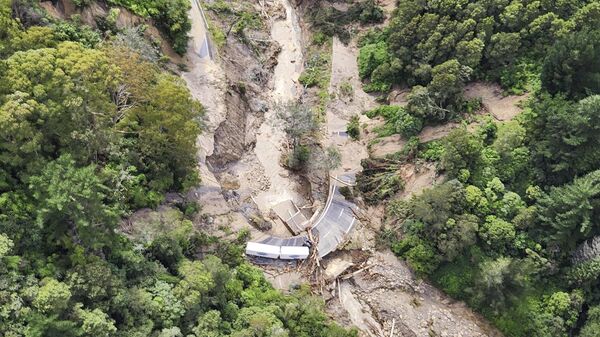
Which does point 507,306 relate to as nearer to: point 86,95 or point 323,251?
point 323,251

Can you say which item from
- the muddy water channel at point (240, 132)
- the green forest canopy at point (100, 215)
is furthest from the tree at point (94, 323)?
the muddy water channel at point (240, 132)

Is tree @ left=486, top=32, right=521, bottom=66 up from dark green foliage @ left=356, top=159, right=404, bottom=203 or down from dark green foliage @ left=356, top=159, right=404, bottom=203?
up

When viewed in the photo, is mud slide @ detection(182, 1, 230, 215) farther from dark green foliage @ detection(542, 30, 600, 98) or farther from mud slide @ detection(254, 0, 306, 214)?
dark green foliage @ detection(542, 30, 600, 98)

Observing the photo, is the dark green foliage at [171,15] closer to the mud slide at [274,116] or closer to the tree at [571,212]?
the mud slide at [274,116]

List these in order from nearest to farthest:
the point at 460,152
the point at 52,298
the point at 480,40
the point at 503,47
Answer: the point at 52,298, the point at 460,152, the point at 503,47, the point at 480,40

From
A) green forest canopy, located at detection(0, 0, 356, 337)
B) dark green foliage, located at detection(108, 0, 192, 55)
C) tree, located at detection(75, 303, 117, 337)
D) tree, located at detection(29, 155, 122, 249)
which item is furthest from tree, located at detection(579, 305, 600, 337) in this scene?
dark green foliage, located at detection(108, 0, 192, 55)

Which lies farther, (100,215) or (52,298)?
(100,215)

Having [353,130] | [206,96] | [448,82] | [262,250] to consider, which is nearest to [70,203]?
[262,250]

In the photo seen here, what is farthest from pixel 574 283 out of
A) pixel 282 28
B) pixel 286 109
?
pixel 282 28

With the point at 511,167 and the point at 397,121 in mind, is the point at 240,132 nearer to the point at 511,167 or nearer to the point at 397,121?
the point at 397,121
